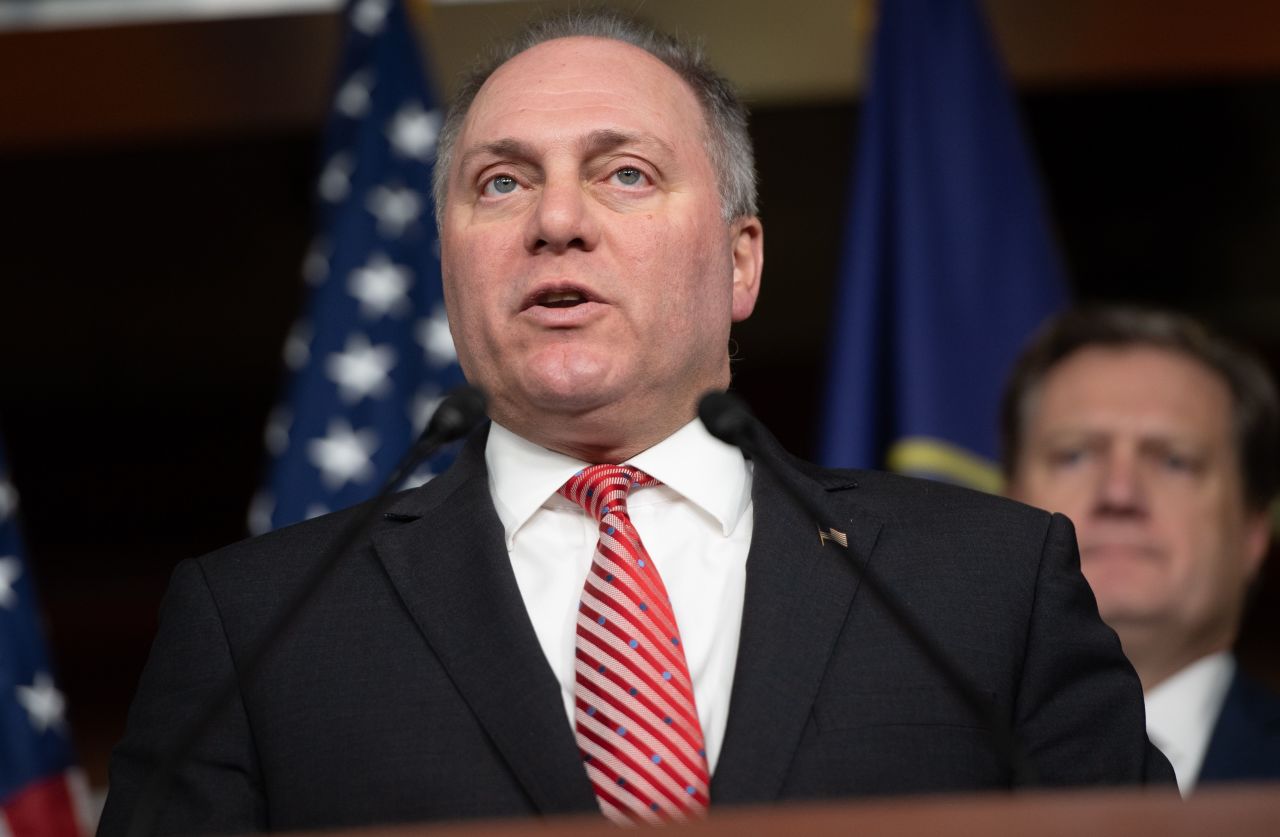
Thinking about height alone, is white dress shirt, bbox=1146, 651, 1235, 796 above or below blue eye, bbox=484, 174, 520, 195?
below

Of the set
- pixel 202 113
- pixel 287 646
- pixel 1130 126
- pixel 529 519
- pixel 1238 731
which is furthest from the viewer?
pixel 1130 126

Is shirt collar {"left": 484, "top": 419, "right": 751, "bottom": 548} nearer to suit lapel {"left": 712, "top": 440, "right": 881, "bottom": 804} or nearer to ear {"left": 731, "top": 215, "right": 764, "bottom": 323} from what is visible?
suit lapel {"left": 712, "top": 440, "right": 881, "bottom": 804}

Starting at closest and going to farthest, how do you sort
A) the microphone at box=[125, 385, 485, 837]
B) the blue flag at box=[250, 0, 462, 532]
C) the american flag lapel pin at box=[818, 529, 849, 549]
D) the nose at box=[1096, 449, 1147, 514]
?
the microphone at box=[125, 385, 485, 837], the american flag lapel pin at box=[818, 529, 849, 549], the nose at box=[1096, 449, 1147, 514], the blue flag at box=[250, 0, 462, 532]

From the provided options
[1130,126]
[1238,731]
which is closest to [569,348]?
[1238,731]

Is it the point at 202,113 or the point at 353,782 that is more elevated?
the point at 202,113

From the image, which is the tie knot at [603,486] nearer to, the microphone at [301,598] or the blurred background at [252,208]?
the microphone at [301,598]

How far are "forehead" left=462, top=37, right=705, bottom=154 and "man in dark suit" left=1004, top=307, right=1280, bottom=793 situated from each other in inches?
43.2

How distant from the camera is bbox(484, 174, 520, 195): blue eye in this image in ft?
5.64

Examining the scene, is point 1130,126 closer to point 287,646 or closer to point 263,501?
point 263,501

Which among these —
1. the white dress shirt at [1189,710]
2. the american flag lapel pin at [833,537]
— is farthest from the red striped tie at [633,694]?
the white dress shirt at [1189,710]

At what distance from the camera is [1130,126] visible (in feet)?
13.9

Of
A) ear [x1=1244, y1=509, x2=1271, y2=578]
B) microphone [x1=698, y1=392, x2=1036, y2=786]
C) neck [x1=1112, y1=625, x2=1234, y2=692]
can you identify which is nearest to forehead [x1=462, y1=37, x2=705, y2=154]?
microphone [x1=698, y1=392, x2=1036, y2=786]

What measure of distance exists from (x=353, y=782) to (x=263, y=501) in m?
1.62

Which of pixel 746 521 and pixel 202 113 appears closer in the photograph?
pixel 746 521
